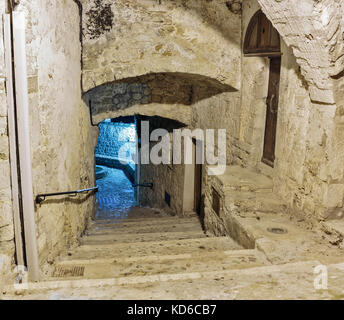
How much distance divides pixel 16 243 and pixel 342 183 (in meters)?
2.68

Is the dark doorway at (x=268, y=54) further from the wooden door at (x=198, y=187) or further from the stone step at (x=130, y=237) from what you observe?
the wooden door at (x=198, y=187)

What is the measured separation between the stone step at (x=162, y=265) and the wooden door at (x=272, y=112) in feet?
5.97

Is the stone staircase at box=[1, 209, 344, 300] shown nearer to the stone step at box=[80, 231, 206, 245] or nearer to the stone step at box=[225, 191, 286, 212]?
the stone step at box=[80, 231, 206, 245]

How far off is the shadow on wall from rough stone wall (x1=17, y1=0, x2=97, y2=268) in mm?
1471

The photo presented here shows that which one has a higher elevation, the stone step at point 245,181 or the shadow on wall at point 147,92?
the shadow on wall at point 147,92

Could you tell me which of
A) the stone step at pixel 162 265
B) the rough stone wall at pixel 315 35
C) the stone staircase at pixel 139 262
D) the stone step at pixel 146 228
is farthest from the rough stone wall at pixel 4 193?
the stone step at pixel 146 228

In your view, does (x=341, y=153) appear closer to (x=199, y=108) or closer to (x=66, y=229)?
(x=66, y=229)

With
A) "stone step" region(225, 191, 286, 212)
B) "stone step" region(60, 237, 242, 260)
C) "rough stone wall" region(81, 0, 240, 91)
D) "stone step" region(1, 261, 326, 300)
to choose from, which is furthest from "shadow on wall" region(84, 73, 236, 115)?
"stone step" region(1, 261, 326, 300)

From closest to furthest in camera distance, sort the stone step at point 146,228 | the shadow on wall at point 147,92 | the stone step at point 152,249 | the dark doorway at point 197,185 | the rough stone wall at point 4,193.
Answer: the rough stone wall at point 4,193 → the stone step at point 152,249 → the stone step at point 146,228 → the shadow on wall at point 147,92 → the dark doorway at point 197,185

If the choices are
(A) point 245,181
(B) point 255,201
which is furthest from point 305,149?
(A) point 245,181

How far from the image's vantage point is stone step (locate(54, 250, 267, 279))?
2939mm

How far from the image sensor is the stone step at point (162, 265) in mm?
2939

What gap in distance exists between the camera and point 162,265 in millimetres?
3107

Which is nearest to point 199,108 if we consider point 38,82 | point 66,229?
point 66,229
